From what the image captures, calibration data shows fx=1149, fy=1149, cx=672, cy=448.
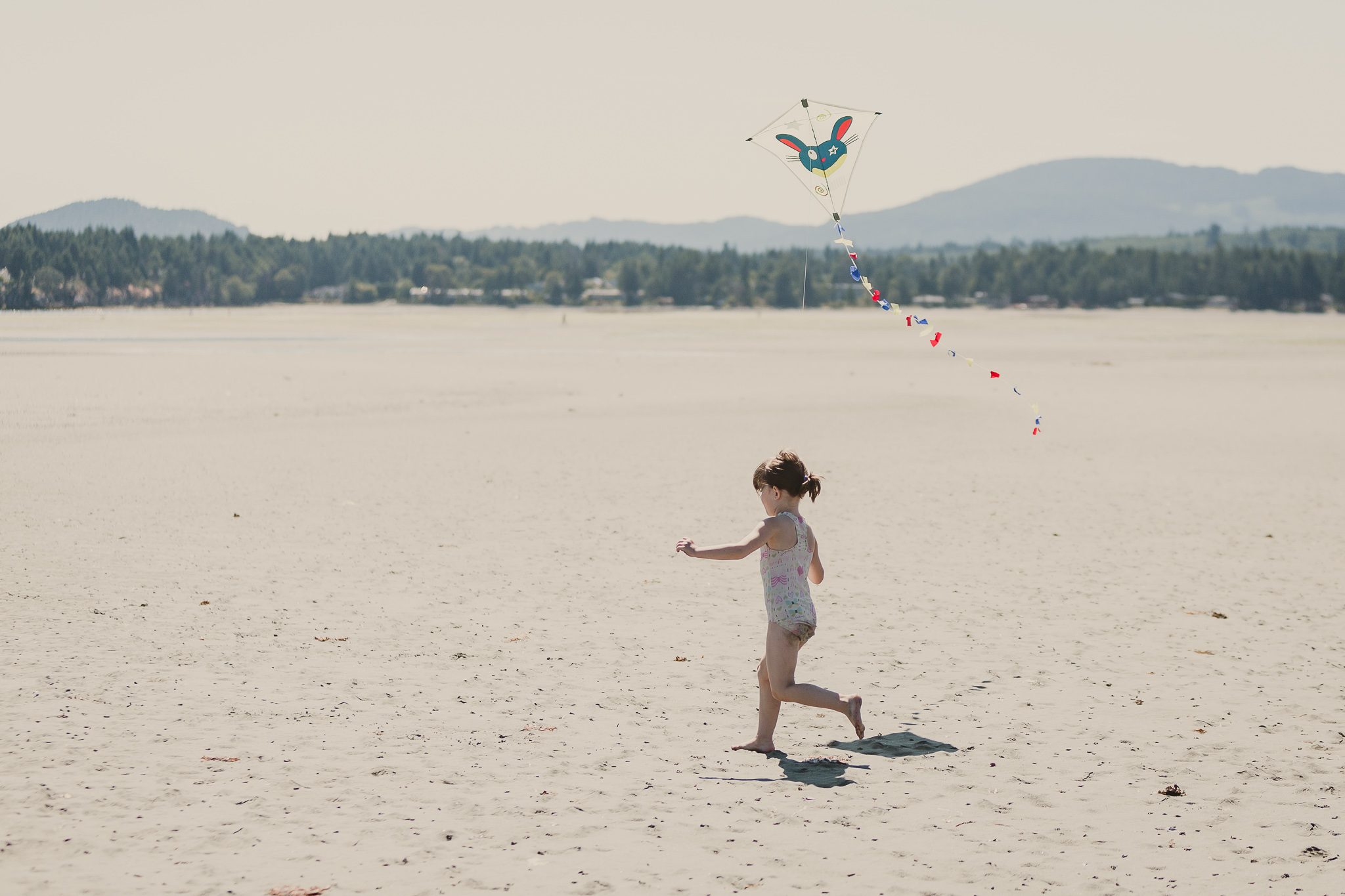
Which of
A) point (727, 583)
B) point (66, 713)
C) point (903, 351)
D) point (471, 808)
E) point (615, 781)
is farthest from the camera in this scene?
point (903, 351)

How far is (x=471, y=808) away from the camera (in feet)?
19.7

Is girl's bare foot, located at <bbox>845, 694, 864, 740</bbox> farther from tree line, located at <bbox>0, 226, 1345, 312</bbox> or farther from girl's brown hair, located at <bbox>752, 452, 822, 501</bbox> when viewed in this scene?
tree line, located at <bbox>0, 226, 1345, 312</bbox>

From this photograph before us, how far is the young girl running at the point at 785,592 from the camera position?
6.70 metres

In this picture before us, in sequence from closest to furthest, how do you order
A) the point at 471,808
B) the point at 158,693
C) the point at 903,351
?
the point at 471,808 → the point at 158,693 → the point at 903,351

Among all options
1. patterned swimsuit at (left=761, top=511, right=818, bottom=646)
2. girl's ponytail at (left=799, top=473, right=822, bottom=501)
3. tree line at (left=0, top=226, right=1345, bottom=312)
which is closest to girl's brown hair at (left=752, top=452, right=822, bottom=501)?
girl's ponytail at (left=799, top=473, right=822, bottom=501)

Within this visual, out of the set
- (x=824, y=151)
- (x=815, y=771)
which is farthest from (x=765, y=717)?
(x=824, y=151)

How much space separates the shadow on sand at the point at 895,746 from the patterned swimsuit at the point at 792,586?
79cm

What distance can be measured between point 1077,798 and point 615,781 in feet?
8.28

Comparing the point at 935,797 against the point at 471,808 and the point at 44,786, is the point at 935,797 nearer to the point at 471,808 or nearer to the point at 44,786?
the point at 471,808

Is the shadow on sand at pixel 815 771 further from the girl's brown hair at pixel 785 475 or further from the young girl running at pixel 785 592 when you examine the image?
the girl's brown hair at pixel 785 475

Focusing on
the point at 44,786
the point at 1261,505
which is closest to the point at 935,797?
the point at 44,786

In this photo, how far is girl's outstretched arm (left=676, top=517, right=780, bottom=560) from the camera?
635 centimetres

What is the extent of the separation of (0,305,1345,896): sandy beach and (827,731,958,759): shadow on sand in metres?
0.04

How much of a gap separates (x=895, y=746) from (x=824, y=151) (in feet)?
16.1
